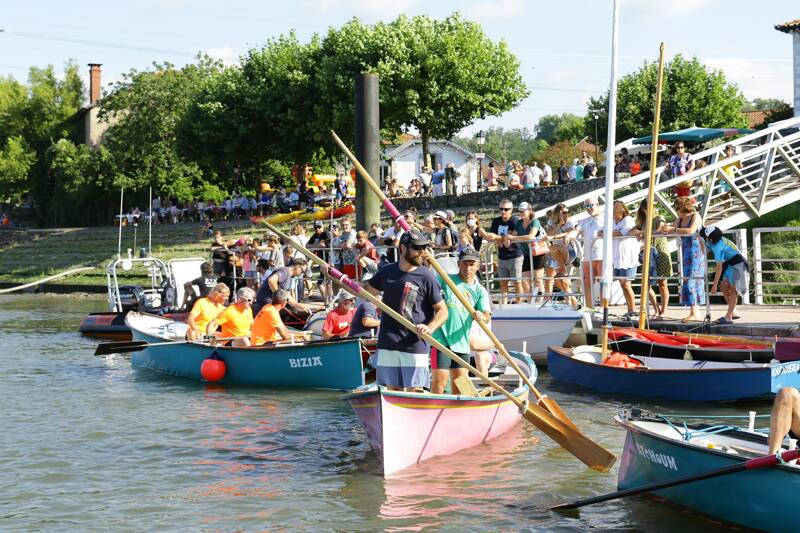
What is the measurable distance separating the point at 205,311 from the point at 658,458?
10.5 meters

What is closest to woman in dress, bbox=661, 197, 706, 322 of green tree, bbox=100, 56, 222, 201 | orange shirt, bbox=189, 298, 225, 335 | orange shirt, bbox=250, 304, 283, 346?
orange shirt, bbox=250, 304, 283, 346

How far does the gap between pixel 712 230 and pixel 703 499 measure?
25.9 ft

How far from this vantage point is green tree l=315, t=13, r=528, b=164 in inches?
1724

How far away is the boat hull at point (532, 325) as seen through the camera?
684 inches

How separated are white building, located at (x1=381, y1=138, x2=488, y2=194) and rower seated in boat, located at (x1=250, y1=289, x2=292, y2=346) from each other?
62.2 m

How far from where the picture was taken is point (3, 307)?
3591 cm

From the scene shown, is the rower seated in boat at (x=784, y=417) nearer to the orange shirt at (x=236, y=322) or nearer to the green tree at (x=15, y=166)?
the orange shirt at (x=236, y=322)

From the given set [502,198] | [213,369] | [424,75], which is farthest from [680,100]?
[213,369]

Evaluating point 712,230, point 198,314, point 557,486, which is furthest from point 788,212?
point 557,486

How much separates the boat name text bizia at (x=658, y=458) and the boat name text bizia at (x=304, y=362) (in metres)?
7.26

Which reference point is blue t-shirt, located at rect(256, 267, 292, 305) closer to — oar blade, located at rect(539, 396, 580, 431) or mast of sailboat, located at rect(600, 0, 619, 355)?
mast of sailboat, located at rect(600, 0, 619, 355)

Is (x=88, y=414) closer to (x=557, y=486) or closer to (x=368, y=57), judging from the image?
(x=557, y=486)

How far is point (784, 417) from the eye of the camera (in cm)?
837

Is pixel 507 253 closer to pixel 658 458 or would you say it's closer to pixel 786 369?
pixel 786 369
